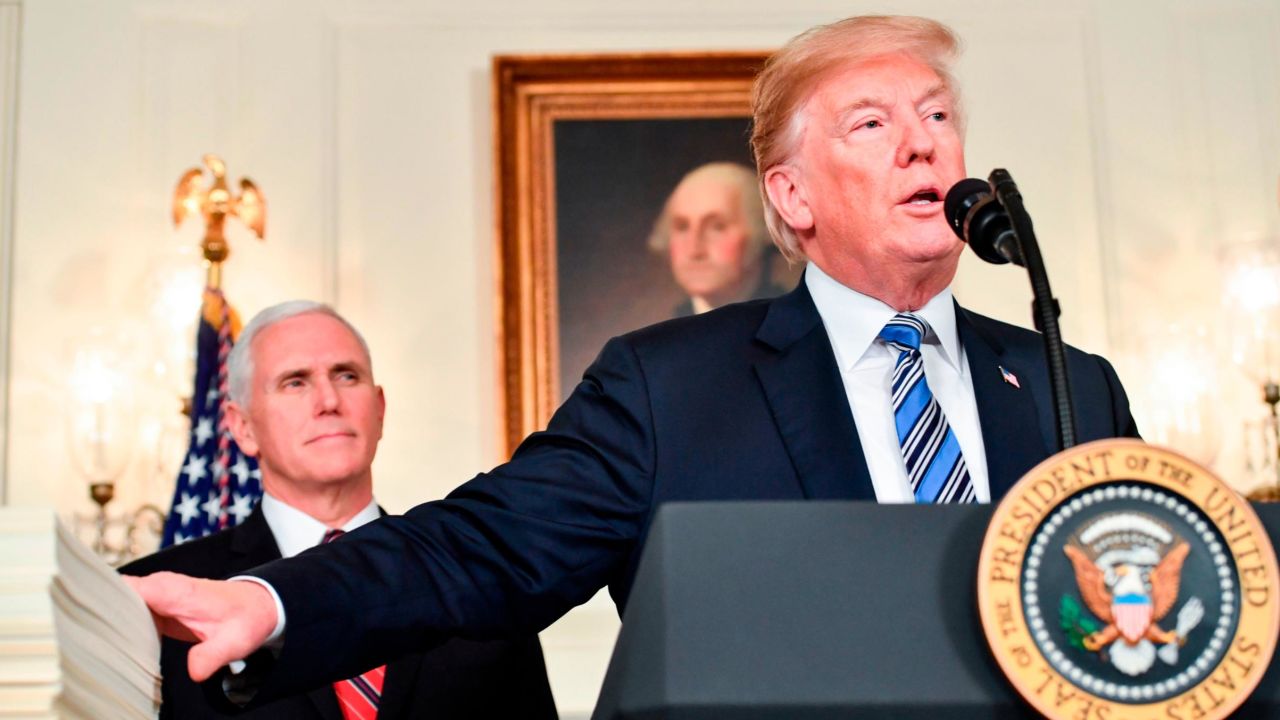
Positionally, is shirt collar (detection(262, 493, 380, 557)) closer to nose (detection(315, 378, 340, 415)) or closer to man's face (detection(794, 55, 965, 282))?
nose (detection(315, 378, 340, 415))

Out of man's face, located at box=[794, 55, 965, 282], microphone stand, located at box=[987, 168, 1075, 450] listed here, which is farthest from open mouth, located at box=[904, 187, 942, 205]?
microphone stand, located at box=[987, 168, 1075, 450]

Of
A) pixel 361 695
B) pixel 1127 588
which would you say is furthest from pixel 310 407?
pixel 1127 588

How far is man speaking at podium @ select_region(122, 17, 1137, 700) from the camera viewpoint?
177 centimetres

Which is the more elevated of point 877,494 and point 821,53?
point 821,53

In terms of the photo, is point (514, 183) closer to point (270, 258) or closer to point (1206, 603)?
point (270, 258)

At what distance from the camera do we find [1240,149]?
19.4ft

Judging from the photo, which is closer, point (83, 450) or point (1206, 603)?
point (1206, 603)

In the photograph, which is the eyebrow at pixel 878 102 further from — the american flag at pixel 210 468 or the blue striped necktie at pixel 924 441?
the american flag at pixel 210 468

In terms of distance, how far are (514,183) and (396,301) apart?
58 centimetres

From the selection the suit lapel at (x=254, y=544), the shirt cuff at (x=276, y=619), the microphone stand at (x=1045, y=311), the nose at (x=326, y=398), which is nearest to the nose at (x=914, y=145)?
the microphone stand at (x=1045, y=311)

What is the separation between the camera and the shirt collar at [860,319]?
7.48 feet

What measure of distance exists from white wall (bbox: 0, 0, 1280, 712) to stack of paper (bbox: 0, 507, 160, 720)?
13.5ft

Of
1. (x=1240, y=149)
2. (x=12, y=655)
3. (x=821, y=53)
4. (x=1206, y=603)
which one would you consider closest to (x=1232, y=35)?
(x=1240, y=149)

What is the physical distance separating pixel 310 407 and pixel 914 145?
186cm
